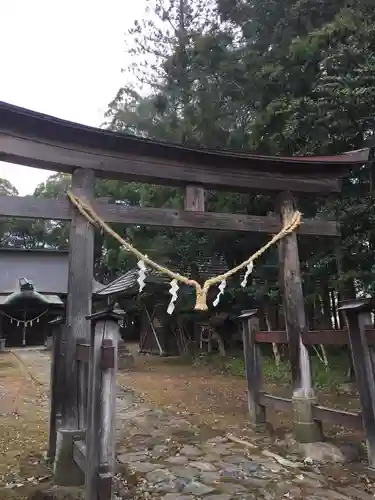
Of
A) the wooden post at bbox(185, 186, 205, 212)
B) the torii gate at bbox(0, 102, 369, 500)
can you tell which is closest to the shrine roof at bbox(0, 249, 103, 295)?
the wooden post at bbox(185, 186, 205, 212)

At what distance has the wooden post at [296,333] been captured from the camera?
5582 millimetres

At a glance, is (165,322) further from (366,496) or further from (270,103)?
(366,496)

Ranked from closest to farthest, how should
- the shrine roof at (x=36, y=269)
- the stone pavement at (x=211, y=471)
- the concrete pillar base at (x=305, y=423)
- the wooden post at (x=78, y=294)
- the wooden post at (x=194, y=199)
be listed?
the stone pavement at (x=211, y=471) < the wooden post at (x=78, y=294) < the concrete pillar base at (x=305, y=423) < the wooden post at (x=194, y=199) < the shrine roof at (x=36, y=269)

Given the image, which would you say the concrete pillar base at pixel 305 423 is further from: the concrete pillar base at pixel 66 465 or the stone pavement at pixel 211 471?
the concrete pillar base at pixel 66 465

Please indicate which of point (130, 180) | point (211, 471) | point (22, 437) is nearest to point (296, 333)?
point (211, 471)

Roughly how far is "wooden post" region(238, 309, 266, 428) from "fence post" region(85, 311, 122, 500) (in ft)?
10.7

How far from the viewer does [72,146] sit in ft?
17.3

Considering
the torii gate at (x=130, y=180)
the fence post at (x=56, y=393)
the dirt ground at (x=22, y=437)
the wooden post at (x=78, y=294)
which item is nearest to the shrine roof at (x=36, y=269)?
the dirt ground at (x=22, y=437)

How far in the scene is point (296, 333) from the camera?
5.94m

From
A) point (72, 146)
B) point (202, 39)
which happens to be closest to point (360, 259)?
point (72, 146)

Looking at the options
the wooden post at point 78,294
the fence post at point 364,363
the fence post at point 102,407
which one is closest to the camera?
the fence post at point 102,407

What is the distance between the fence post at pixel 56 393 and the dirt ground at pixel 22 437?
24cm

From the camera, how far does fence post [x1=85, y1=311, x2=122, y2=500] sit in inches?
143

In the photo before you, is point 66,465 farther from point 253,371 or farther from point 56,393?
point 253,371
